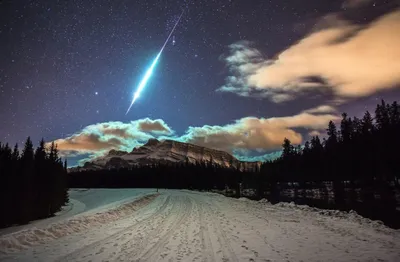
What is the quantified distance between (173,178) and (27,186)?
96.4 m

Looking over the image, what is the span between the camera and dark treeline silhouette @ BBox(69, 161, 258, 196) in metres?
125

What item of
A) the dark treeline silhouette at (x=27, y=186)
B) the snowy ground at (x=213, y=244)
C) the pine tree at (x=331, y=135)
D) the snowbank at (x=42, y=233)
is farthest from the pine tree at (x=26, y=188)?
the pine tree at (x=331, y=135)

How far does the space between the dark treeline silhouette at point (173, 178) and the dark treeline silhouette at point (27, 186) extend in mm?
75182

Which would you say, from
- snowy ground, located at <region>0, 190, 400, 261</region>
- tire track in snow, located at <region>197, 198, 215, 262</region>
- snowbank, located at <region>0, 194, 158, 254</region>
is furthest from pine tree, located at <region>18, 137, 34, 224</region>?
tire track in snow, located at <region>197, 198, 215, 262</region>

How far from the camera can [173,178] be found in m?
136

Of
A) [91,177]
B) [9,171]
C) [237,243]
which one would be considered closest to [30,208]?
[9,171]

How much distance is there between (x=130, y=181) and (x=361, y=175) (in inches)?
4707

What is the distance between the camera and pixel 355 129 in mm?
71812

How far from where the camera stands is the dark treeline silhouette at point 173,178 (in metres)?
125

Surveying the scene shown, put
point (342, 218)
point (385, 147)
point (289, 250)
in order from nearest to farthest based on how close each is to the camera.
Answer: point (289, 250)
point (342, 218)
point (385, 147)

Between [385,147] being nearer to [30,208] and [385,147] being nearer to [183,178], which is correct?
[30,208]

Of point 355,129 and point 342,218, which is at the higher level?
point 355,129

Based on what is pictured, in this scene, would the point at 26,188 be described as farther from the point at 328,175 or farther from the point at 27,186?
the point at 328,175

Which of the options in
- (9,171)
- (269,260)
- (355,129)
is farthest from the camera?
(355,129)
